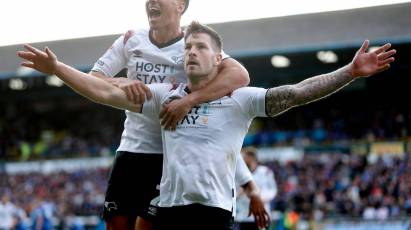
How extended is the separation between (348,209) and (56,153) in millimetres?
16073

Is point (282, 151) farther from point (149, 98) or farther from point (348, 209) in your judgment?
point (149, 98)

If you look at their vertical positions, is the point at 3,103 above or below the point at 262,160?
above

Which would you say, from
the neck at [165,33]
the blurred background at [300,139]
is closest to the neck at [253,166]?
the blurred background at [300,139]

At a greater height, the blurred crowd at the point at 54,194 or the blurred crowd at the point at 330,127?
the blurred crowd at the point at 330,127

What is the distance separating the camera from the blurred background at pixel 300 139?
1928 cm

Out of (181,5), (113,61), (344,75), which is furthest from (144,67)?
(344,75)

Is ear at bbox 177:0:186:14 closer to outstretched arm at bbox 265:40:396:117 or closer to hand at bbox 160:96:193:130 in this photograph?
hand at bbox 160:96:193:130

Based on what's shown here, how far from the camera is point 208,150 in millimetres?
4398

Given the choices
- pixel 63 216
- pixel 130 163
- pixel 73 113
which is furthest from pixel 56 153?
pixel 130 163

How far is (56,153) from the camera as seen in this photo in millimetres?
31625

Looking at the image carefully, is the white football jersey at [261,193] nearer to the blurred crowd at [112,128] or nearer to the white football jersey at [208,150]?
the white football jersey at [208,150]

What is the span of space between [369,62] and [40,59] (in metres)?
1.78

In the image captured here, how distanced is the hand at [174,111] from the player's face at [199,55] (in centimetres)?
17

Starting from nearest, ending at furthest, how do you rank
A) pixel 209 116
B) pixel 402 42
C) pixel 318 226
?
pixel 209 116
pixel 318 226
pixel 402 42
